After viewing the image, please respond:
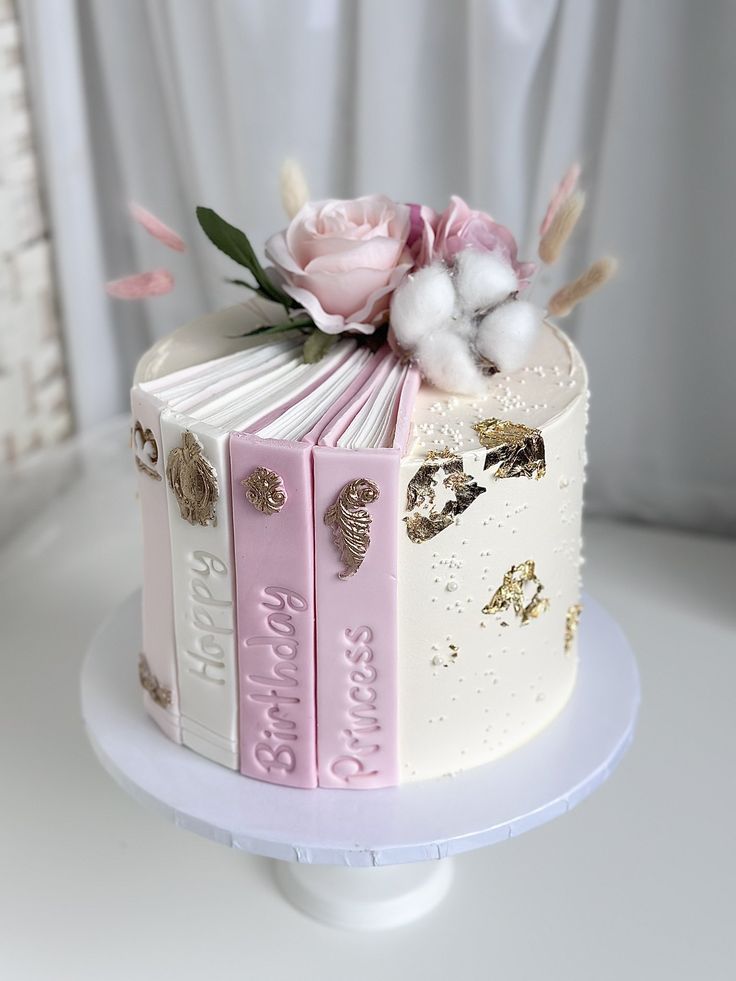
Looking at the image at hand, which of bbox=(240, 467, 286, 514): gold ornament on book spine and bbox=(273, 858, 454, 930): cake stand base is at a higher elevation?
bbox=(240, 467, 286, 514): gold ornament on book spine

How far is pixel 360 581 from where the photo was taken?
91cm

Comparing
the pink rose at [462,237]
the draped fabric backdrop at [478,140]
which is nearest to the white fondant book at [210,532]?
the pink rose at [462,237]

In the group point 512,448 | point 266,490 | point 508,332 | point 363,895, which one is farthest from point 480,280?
point 363,895

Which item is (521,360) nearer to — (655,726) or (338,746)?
(338,746)

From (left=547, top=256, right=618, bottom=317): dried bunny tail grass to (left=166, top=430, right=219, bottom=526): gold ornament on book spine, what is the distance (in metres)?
0.36

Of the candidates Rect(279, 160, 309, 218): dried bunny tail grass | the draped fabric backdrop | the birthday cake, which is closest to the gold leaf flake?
the birthday cake

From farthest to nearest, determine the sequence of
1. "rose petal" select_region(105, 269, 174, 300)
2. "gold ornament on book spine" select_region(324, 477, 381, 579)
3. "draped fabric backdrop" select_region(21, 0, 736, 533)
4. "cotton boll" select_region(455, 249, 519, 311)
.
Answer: "draped fabric backdrop" select_region(21, 0, 736, 533)
"rose petal" select_region(105, 269, 174, 300)
"cotton boll" select_region(455, 249, 519, 311)
"gold ornament on book spine" select_region(324, 477, 381, 579)

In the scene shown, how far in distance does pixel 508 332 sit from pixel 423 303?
8 centimetres

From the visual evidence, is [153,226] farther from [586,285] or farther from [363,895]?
[363,895]

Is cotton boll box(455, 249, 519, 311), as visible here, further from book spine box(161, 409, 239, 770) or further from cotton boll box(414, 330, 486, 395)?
book spine box(161, 409, 239, 770)

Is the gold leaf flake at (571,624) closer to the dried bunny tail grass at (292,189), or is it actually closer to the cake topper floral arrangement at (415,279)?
the cake topper floral arrangement at (415,279)

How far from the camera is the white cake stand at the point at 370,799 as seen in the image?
3.09 ft

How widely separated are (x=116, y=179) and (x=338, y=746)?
49.0 inches

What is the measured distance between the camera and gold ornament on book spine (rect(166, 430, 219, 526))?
0.90 m
